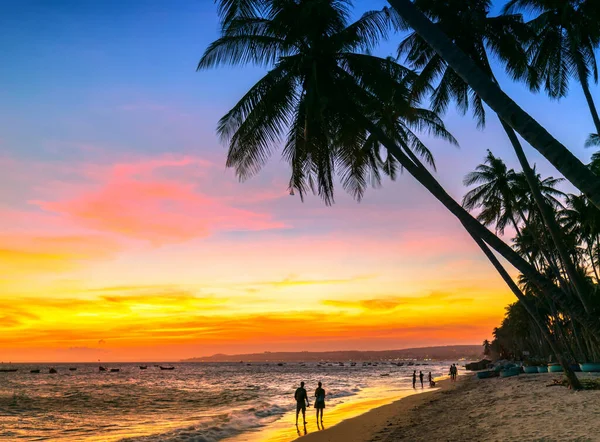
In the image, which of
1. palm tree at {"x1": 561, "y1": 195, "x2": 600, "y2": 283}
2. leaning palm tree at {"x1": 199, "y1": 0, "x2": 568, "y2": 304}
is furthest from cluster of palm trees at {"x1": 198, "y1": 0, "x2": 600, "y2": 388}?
palm tree at {"x1": 561, "y1": 195, "x2": 600, "y2": 283}

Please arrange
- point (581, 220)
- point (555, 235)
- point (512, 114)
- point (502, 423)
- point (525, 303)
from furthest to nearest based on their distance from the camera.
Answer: point (581, 220) → point (525, 303) → point (502, 423) → point (555, 235) → point (512, 114)

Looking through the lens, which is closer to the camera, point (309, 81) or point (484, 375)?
point (309, 81)

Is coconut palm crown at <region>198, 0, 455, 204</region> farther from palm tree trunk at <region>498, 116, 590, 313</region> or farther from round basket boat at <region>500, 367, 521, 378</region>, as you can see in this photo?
round basket boat at <region>500, 367, 521, 378</region>

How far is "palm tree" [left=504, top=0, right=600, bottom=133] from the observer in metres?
14.0

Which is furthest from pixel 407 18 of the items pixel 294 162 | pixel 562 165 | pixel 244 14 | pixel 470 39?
pixel 470 39

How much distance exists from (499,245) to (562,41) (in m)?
11.3

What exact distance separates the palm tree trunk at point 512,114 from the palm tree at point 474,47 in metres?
6.71

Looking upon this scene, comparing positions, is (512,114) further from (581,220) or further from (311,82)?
(581,220)

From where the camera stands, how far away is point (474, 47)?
41.8 feet

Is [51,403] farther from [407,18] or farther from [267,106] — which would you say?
[407,18]

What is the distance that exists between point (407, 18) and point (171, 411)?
106 ft

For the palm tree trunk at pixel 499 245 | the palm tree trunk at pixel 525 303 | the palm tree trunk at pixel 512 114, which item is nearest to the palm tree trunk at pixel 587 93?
the palm tree trunk at pixel 525 303

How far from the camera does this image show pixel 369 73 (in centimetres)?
1156

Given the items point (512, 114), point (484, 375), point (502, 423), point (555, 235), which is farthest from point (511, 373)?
point (512, 114)
